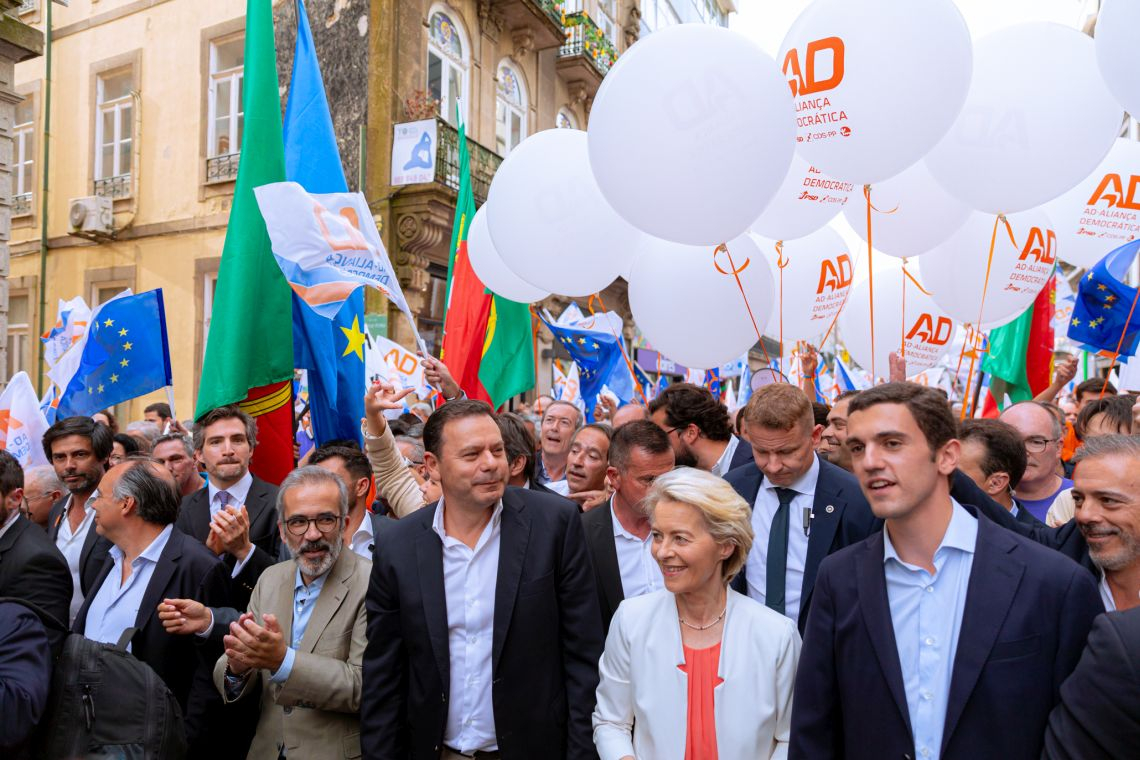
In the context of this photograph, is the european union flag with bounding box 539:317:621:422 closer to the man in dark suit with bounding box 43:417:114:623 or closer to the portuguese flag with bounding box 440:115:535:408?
the portuguese flag with bounding box 440:115:535:408

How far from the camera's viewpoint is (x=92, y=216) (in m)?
14.5

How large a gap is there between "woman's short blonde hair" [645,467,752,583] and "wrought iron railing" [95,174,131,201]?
14.7 m

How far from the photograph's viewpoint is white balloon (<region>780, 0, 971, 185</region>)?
419 cm

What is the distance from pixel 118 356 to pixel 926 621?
229 inches

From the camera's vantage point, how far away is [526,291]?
21.8 feet

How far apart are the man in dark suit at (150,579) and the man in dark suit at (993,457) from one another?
10.3 feet

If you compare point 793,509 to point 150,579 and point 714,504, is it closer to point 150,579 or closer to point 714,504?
point 714,504

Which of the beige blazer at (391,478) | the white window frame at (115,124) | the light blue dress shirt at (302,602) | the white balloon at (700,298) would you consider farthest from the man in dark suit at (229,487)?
the white window frame at (115,124)

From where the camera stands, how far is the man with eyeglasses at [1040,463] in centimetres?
443

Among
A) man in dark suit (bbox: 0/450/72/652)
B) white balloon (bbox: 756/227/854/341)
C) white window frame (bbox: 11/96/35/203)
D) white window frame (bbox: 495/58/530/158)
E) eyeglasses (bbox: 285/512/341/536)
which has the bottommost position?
man in dark suit (bbox: 0/450/72/652)

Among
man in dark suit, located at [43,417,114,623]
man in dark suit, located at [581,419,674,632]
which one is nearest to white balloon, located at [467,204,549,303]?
man in dark suit, located at [43,417,114,623]

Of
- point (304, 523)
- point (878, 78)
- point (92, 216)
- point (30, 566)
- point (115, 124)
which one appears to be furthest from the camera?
point (115, 124)

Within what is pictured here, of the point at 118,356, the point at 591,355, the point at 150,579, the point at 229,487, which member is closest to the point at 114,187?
the point at 118,356

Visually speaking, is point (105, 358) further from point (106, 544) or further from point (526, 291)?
point (526, 291)
